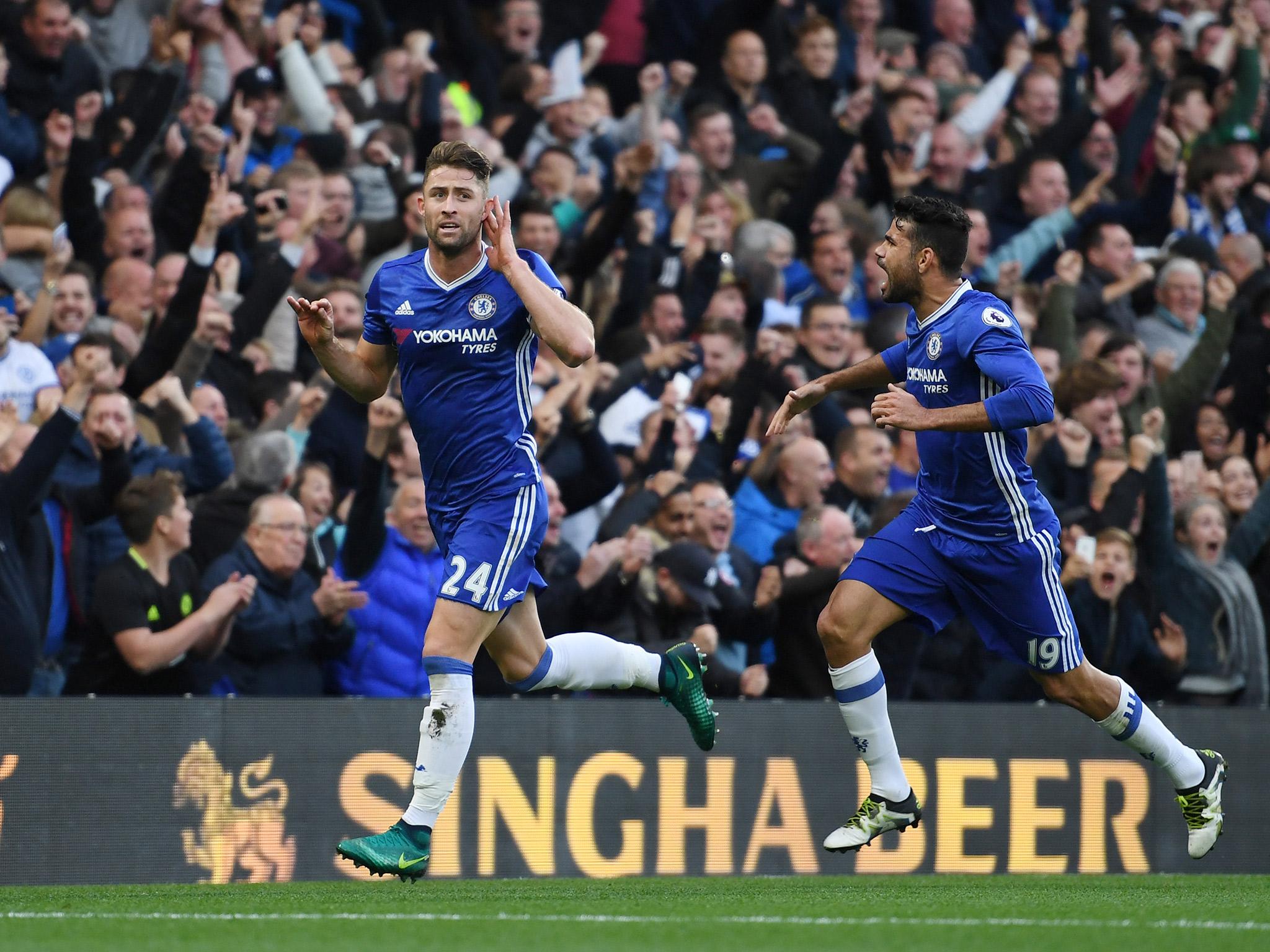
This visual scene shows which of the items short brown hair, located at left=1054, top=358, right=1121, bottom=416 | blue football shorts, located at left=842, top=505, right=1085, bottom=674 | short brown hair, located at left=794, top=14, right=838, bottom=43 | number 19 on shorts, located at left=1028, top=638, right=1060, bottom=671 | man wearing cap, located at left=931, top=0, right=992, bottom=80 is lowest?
number 19 on shorts, located at left=1028, top=638, right=1060, bottom=671

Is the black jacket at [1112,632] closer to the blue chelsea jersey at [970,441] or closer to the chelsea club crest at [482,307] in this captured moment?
the blue chelsea jersey at [970,441]

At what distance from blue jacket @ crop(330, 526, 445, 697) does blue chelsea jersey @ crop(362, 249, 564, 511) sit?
8.66ft

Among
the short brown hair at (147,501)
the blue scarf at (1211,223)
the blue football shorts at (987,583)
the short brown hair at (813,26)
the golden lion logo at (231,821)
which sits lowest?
the golden lion logo at (231,821)

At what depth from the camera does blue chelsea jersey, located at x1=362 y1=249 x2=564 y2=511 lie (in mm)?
7109

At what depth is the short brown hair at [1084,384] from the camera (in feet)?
40.6

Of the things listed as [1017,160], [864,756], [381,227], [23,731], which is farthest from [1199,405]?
[23,731]

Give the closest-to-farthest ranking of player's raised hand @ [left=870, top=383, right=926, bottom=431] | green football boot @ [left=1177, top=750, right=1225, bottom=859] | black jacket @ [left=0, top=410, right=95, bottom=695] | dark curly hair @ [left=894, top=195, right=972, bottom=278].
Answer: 1. player's raised hand @ [left=870, top=383, right=926, bottom=431]
2. dark curly hair @ [left=894, top=195, right=972, bottom=278]
3. green football boot @ [left=1177, top=750, right=1225, bottom=859]
4. black jacket @ [left=0, top=410, right=95, bottom=695]

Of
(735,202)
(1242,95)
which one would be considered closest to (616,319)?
(735,202)

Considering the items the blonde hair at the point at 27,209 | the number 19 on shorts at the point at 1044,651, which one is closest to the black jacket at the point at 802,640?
the number 19 on shorts at the point at 1044,651

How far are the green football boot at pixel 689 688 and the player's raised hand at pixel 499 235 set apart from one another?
1781 millimetres

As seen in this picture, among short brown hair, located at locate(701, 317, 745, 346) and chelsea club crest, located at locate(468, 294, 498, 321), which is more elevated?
short brown hair, located at locate(701, 317, 745, 346)

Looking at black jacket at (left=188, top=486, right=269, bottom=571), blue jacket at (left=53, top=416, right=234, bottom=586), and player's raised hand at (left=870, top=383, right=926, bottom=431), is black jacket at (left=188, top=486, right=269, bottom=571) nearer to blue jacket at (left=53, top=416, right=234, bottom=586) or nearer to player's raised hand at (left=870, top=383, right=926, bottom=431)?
blue jacket at (left=53, top=416, right=234, bottom=586)

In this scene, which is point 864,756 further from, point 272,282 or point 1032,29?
point 1032,29

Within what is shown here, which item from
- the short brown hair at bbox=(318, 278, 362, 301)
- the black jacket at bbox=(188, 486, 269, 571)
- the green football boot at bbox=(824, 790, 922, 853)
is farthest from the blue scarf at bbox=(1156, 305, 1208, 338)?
the green football boot at bbox=(824, 790, 922, 853)
